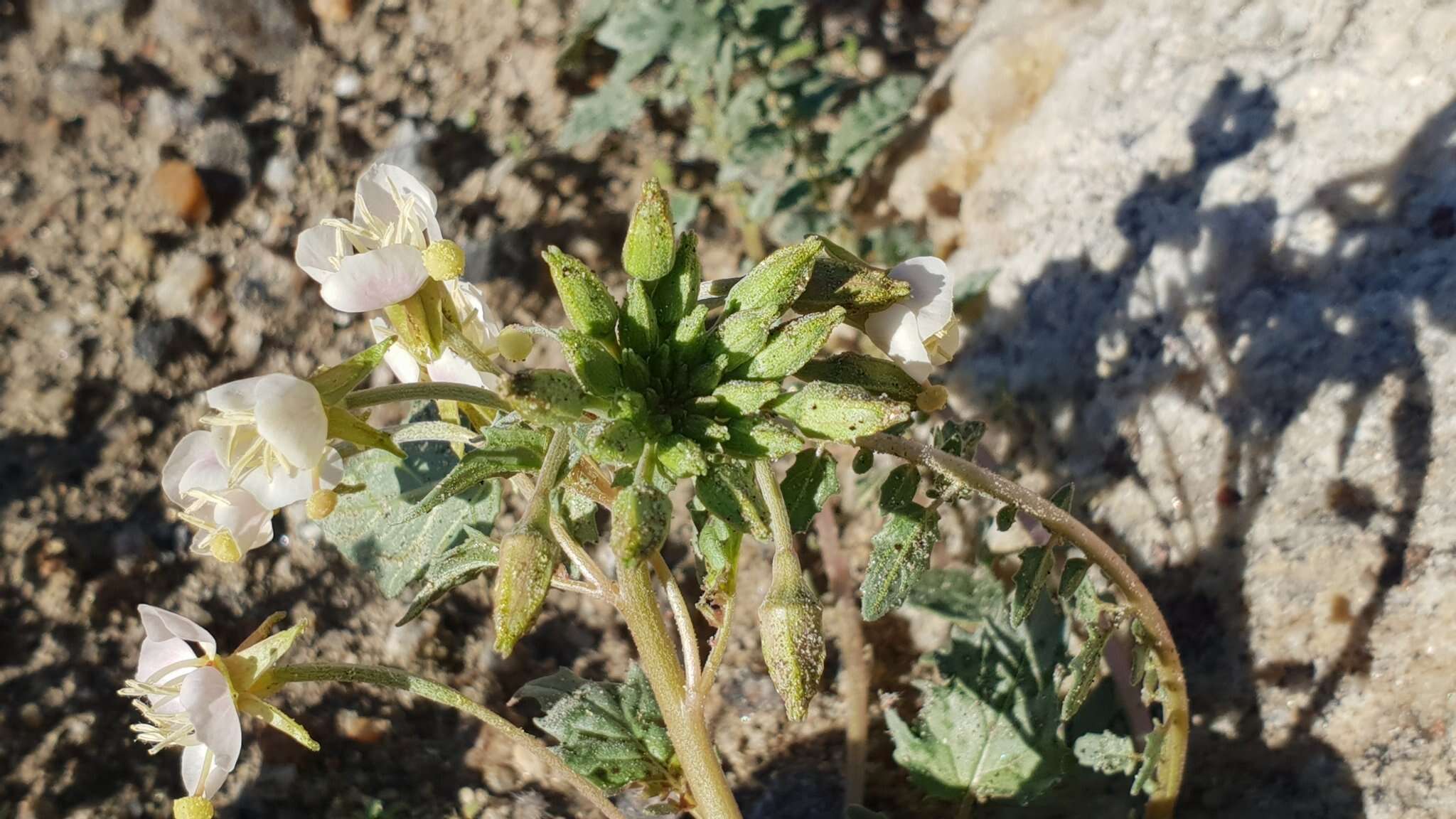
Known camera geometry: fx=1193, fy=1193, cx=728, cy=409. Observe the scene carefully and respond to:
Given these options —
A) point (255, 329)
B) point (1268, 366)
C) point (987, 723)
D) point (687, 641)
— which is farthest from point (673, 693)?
point (255, 329)

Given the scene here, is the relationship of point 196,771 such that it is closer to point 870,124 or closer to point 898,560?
point 898,560

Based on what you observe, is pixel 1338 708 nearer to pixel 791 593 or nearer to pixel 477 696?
pixel 791 593

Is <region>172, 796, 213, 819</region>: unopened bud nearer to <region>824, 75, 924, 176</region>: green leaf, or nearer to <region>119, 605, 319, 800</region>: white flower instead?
<region>119, 605, 319, 800</region>: white flower

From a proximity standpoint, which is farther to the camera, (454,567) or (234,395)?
(454,567)

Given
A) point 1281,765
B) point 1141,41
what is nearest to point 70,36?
point 1141,41

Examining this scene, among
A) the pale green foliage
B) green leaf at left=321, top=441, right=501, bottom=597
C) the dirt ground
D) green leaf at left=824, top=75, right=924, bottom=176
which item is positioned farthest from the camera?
green leaf at left=824, top=75, right=924, bottom=176

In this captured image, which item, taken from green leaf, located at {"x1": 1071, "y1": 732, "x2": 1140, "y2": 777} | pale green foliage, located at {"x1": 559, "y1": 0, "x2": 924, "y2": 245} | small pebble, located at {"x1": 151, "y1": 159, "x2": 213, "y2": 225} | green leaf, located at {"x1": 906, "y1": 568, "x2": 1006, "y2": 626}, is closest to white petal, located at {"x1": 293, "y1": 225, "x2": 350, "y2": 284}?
green leaf, located at {"x1": 906, "y1": 568, "x2": 1006, "y2": 626}

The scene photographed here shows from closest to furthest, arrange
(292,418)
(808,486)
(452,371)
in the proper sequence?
(292,418) → (808,486) → (452,371)
